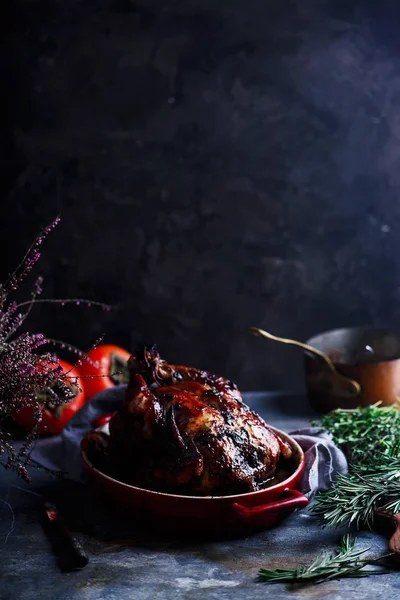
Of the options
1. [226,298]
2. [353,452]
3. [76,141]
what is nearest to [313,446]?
[353,452]

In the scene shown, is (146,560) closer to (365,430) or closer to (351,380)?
(365,430)

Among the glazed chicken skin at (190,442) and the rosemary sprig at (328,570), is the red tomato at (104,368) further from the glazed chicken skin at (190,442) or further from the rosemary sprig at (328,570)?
the rosemary sprig at (328,570)

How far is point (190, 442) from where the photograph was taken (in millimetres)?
1946

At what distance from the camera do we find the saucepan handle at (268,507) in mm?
1888

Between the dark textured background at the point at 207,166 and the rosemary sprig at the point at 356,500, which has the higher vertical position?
Result: the dark textured background at the point at 207,166

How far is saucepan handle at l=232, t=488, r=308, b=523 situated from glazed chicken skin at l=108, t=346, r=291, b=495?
0.06m

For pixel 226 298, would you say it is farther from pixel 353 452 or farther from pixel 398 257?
pixel 353 452

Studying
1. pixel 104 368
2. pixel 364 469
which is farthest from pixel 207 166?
pixel 364 469

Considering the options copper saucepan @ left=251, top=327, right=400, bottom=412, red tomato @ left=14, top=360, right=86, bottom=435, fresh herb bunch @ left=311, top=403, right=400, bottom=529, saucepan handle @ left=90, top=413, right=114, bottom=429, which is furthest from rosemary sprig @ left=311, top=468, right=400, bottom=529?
red tomato @ left=14, top=360, right=86, bottom=435

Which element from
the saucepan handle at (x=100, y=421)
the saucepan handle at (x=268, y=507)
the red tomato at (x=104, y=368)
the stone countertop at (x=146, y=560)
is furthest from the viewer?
the red tomato at (x=104, y=368)

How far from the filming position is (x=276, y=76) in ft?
10.3

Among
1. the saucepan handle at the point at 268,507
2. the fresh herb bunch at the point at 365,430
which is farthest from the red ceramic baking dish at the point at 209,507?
the fresh herb bunch at the point at 365,430

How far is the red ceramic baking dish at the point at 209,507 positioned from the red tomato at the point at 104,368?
0.92 metres

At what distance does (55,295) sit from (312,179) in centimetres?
116
